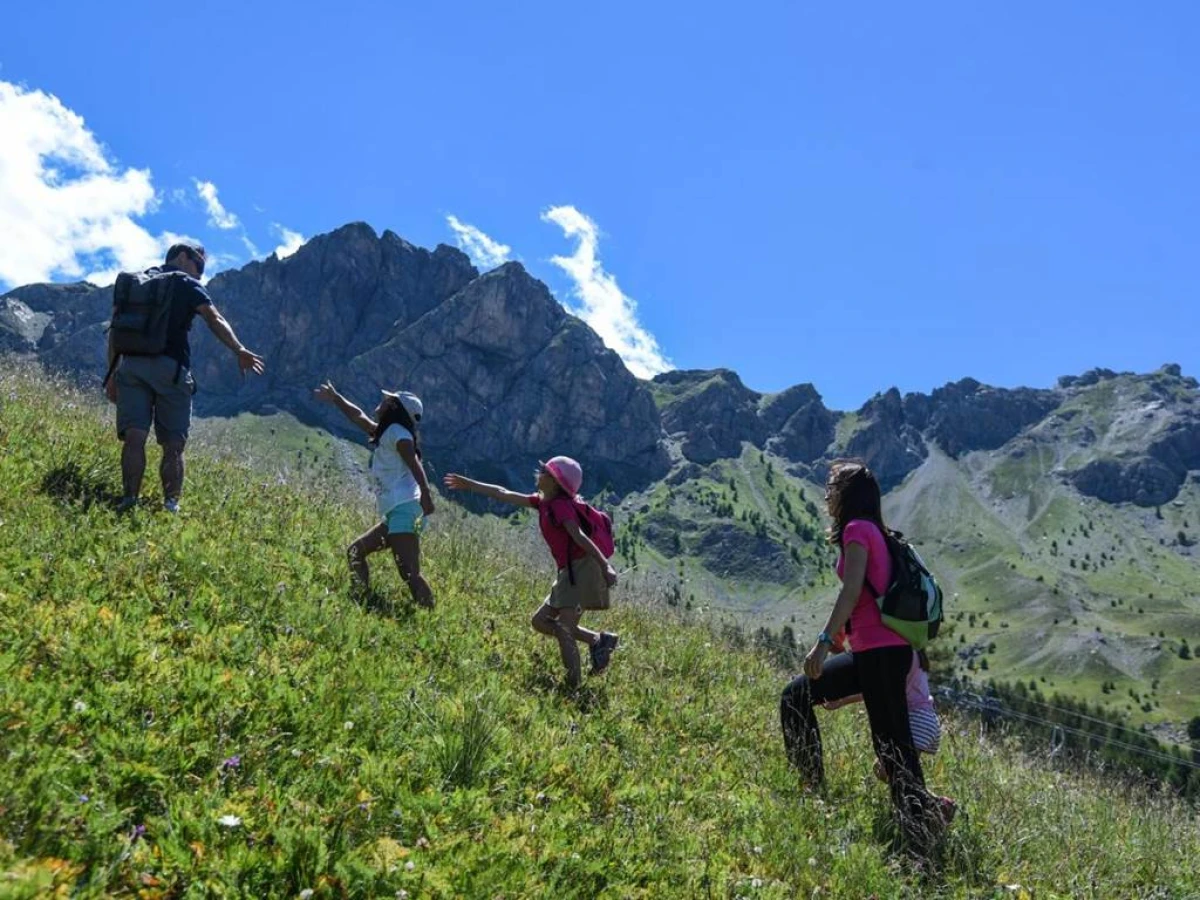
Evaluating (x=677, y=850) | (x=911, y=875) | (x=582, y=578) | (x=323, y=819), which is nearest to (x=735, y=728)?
(x=582, y=578)

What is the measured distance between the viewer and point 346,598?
6566 mm

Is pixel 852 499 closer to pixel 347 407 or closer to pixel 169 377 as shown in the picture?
pixel 347 407

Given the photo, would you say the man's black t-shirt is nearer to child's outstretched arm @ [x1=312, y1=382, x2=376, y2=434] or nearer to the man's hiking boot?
child's outstretched arm @ [x1=312, y1=382, x2=376, y2=434]

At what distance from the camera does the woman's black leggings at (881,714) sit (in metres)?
5.05

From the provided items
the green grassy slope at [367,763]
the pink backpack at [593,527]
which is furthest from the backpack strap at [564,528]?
the green grassy slope at [367,763]

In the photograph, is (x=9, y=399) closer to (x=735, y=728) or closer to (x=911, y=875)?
(x=735, y=728)

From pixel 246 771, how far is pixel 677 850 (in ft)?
7.11

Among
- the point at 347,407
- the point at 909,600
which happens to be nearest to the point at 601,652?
the point at 909,600

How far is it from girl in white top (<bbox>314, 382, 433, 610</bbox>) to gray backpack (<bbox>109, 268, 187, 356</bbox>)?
1772mm

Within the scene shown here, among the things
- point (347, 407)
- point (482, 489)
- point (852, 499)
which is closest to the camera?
point (852, 499)

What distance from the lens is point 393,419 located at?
7793mm

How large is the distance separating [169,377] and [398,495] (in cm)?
246

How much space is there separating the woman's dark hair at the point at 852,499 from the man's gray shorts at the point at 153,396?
233 inches

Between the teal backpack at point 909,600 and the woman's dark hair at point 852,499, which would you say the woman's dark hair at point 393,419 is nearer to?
the woman's dark hair at point 852,499
